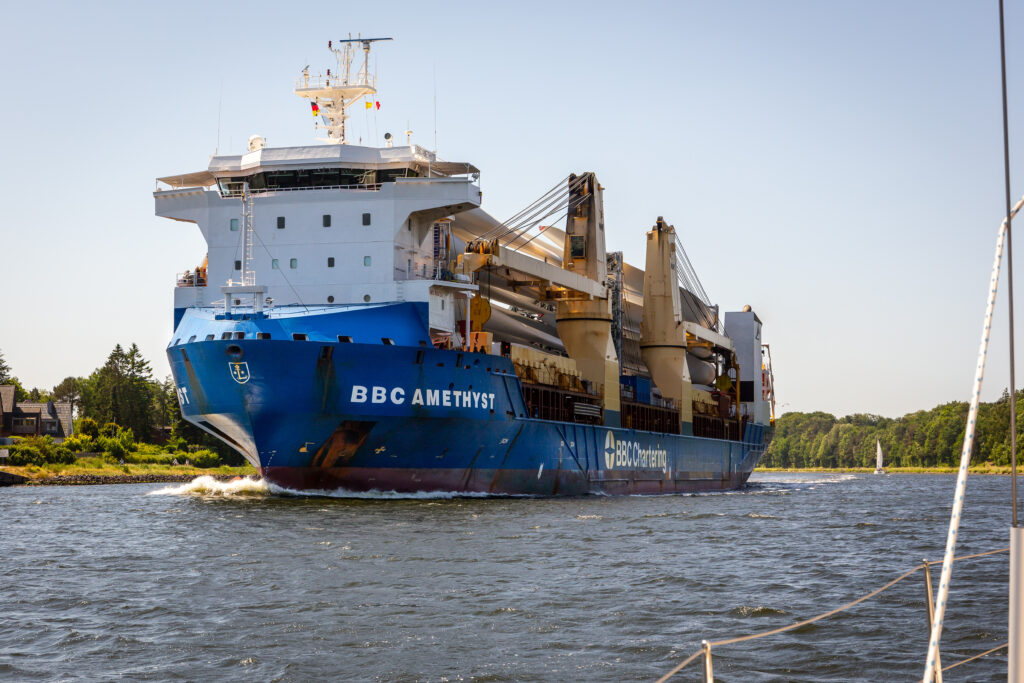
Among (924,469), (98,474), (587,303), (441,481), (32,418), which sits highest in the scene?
(587,303)

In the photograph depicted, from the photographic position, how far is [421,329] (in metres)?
28.3

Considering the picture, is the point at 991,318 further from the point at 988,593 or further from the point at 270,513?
the point at 270,513

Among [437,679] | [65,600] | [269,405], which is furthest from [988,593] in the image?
[269,405]

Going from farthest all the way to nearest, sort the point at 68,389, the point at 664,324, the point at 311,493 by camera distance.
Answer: the point at 68,389 → the point at 664,324 → the point at 311,493

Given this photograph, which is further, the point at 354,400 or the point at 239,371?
the point at 354,400

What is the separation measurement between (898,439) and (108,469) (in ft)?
393

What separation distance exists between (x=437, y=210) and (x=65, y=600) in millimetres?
18557

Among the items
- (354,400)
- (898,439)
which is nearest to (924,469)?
(898,439)

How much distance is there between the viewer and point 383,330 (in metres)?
27.2

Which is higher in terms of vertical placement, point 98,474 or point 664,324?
point 664,324

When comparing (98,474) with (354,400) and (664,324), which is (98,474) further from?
(354,400)

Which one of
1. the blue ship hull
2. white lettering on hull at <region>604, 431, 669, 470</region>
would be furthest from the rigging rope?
white lettering on hull at <region>604, 431, 669, 470</region>

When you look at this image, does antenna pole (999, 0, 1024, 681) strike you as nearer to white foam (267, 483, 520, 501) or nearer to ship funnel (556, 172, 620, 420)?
white foam (267, 483, 520, 501)

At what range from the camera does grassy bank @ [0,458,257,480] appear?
48.1 m
